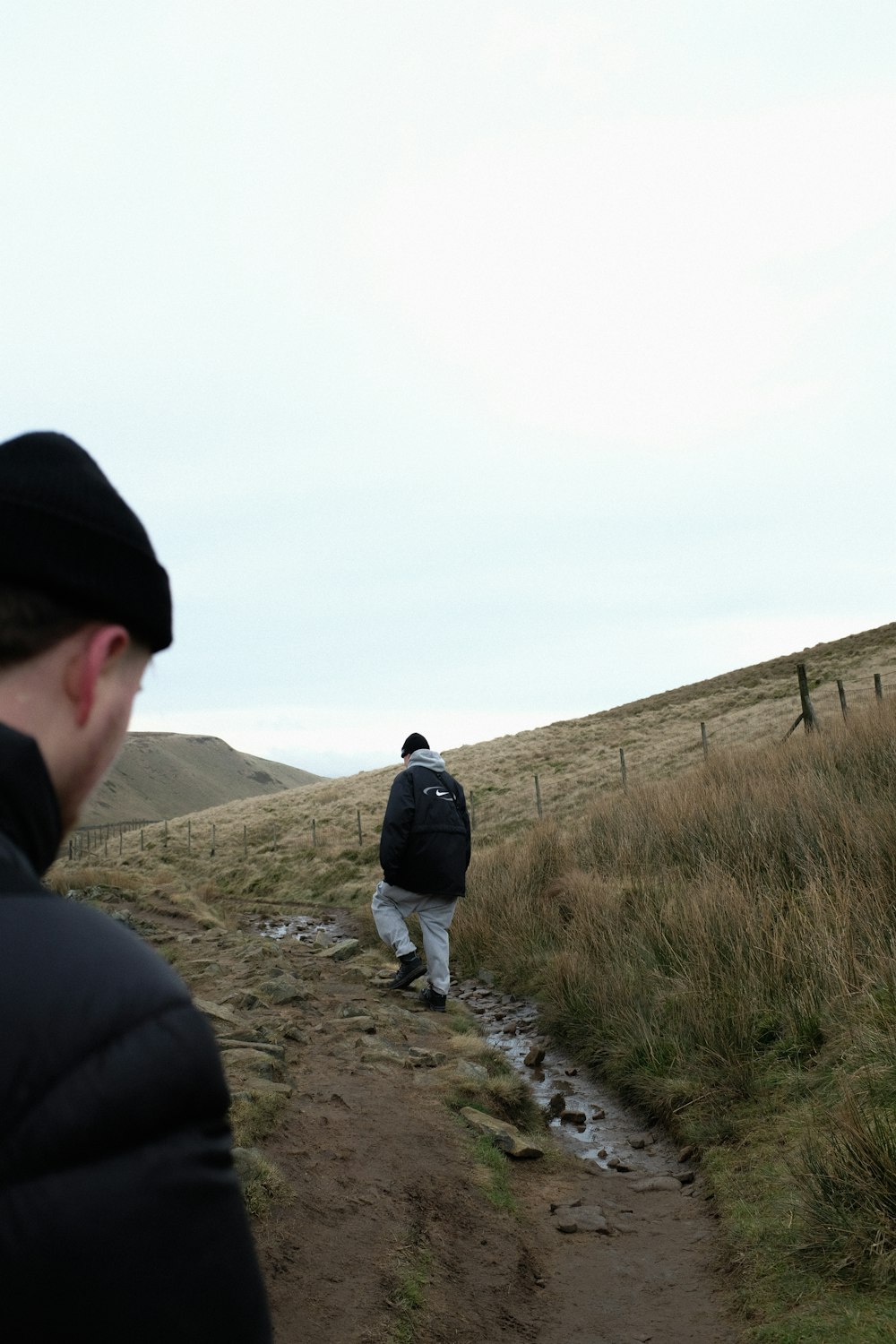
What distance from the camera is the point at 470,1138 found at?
5.25 meters

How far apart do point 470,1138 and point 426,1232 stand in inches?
43.5

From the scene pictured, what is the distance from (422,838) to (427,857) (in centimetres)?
16

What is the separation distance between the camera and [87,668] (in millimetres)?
1105

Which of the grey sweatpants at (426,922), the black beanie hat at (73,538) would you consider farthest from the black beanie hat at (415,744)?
the black beanie hat at (73,538)

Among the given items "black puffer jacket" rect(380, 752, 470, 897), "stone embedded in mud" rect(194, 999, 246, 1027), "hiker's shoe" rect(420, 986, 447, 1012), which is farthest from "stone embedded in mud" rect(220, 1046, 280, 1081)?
"hiker's shoe" rect(420, 986, 447, 1012)

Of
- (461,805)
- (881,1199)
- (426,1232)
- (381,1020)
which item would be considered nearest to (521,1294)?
(426,1232)

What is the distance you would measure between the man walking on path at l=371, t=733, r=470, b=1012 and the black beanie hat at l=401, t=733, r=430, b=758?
164 mm

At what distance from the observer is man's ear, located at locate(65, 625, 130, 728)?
1.10 meters

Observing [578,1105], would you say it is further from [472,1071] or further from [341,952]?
[341,952]

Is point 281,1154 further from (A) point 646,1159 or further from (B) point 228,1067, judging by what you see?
(A) point 646,1159

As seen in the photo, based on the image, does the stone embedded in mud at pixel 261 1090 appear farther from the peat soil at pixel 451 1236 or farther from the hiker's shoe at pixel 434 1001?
the hiker's shoe at pixel 434 1001

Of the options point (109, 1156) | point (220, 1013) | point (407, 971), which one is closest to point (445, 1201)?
point (220, 1013)

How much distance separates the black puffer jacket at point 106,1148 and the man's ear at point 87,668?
0.36 feet

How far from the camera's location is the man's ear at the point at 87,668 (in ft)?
3.61
